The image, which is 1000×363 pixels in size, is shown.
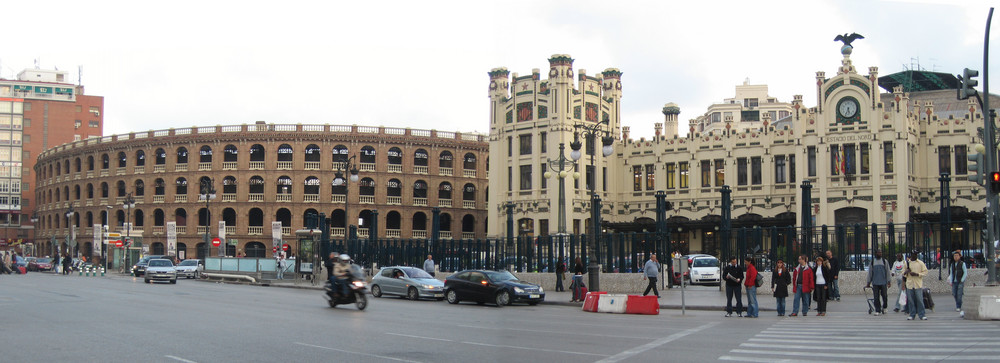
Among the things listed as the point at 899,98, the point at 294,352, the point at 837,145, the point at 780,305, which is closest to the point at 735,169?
the point at 837,145

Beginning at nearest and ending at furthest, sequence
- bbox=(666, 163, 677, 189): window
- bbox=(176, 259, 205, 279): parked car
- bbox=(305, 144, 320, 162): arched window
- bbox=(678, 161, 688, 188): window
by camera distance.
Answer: bbox=(176, 259, 205, 279): parked car → bbox=(678, 161, 688, 188): window → bbox=(666, 163, 677, 189): window → bbox=(305, 144, 320, 162): arched window

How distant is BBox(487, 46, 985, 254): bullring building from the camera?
177ft

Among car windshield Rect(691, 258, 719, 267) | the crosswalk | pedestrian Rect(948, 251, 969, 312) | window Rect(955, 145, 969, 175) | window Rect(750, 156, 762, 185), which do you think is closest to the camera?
the crosswalk

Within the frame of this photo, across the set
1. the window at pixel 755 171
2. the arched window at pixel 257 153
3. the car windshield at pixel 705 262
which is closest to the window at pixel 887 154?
the window at pixel 755 171

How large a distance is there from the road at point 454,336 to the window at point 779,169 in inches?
1413

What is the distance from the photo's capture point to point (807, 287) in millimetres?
22203

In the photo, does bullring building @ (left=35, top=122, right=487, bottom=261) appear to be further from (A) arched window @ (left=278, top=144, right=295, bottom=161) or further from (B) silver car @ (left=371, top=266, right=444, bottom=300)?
(B) silver car @ (left=371, top=266, right=444, bottom=300)

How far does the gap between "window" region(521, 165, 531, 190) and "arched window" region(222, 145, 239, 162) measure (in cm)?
2933

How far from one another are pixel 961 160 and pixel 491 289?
38.5 metres

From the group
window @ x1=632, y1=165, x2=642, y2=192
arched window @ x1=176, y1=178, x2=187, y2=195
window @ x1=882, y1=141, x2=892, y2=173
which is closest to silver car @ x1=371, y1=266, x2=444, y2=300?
window @ x1=882, y1=141, x2=892, y2=173

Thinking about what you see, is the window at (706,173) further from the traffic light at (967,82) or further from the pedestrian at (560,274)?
the traffic light at (967,82)

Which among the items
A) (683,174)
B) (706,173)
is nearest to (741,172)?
(706,173)

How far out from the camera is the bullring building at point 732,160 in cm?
5397

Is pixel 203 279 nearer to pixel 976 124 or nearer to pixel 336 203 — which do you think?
pixel 336 203
